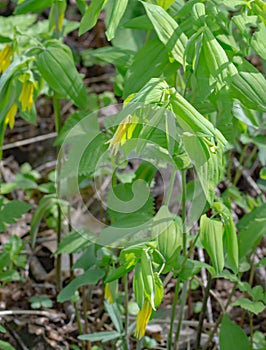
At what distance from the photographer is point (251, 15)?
53.0 inches

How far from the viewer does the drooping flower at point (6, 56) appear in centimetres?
178

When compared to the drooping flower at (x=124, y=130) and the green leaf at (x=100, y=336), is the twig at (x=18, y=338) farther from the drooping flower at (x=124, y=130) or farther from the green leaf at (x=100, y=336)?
the drooping flower at (x=124, y=130)

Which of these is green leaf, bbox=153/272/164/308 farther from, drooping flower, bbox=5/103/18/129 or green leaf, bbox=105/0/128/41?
drooping flower, bbox=5/103/18/129

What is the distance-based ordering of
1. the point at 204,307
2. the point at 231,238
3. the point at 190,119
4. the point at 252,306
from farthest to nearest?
the point at 204,307 → the point at 252,306 → the point at 231,238 → the point at 190,119

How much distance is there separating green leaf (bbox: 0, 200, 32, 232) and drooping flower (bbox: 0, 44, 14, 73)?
396mm

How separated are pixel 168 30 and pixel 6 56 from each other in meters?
0.62

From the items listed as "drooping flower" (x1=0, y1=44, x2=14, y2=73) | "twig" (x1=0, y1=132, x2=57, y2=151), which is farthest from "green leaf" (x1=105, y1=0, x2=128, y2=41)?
"twig" (x1=0, y1=132, x2=57, y2=151)

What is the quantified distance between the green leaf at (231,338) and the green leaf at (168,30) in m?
0.77

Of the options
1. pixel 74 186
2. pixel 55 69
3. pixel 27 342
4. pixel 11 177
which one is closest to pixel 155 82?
pixel 55 69

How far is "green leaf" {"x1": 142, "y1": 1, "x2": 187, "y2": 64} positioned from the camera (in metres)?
1.31

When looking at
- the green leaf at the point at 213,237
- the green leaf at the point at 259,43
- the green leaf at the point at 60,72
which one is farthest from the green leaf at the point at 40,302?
the green leaf at the point at 259,43

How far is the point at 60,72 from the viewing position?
5.57 ft

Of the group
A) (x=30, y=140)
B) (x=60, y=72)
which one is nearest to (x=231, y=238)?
(x=60, y=72)

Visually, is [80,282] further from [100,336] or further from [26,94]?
[26,94]
